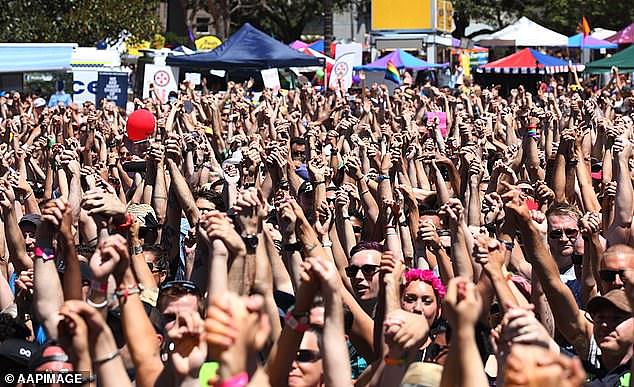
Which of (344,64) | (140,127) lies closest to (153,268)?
(140,127)

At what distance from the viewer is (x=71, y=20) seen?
29.2m

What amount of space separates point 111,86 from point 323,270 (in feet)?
49.5

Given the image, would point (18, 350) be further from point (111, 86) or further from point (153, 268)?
point (111, 86)

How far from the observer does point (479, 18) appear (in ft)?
199

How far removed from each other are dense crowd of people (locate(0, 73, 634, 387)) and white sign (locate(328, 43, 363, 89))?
998 cm

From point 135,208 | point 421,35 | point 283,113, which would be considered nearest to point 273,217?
point 135,208

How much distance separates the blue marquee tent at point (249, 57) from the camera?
75.5 feet

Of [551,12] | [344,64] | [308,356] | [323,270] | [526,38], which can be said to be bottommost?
[308,356]

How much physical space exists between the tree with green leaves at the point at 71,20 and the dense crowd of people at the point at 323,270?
18015mm

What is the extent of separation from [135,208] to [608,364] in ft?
12.9

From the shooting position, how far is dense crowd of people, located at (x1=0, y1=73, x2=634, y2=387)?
159 inches

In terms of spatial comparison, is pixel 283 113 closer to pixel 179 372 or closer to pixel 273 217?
pixel 273 217

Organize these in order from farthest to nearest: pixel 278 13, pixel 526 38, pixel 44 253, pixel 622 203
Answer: pixel 278 13
pixel 526 38
pixel 622 203
pixel 44 253

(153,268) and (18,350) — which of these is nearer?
(18,350)
